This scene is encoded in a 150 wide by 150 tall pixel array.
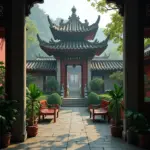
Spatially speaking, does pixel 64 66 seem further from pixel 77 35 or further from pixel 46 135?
pixel 46 135

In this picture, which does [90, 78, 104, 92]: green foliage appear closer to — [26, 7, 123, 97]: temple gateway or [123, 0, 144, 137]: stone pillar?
[26, 7, 123, 97]: temple gateway

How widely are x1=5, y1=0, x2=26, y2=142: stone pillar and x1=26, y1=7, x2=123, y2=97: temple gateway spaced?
41.6ft

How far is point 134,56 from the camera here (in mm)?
6730

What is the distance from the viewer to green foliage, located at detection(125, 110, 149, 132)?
6133 millimetres

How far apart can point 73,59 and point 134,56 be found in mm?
13741

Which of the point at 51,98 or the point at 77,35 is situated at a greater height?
the point at 77,35

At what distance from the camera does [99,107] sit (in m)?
12.5

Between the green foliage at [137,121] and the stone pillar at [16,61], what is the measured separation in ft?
10.2

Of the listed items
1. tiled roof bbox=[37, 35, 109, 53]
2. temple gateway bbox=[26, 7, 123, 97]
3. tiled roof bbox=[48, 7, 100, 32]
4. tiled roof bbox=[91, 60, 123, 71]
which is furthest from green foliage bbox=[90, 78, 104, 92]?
tiled roof bbox=[48, 7, 100, 32]

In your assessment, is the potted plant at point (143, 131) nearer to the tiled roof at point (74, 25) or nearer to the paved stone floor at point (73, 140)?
the paved stone floor at point (73, 140)

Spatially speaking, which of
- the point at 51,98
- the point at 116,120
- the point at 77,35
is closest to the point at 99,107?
the point at 51,98

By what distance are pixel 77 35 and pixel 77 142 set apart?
16142mm

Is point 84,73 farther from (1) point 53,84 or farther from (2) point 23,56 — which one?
(2) point 23,56

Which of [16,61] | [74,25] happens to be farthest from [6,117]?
[74,25]
